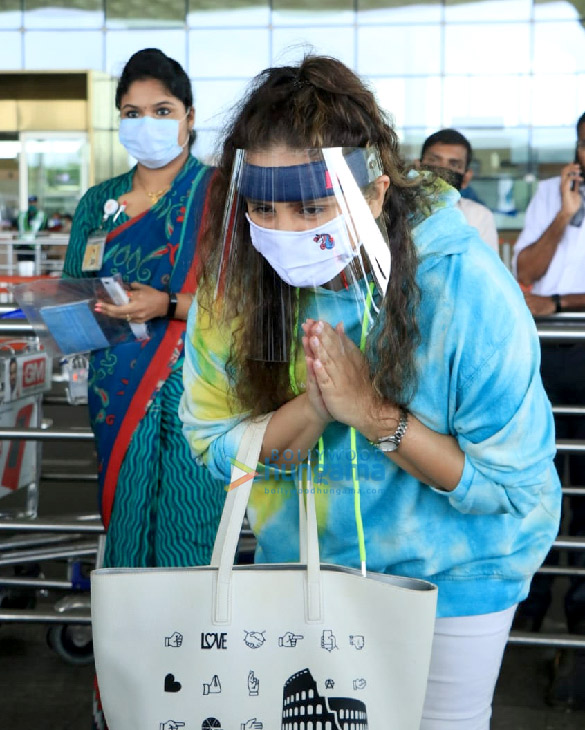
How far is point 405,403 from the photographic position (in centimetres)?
157

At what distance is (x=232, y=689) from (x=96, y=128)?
2134 cm

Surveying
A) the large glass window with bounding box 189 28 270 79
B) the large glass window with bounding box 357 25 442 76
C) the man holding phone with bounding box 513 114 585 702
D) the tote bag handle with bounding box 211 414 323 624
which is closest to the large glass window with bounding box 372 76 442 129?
the large glass window with bounding box 357 25 442 76

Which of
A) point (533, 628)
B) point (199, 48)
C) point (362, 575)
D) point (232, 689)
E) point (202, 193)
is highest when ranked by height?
point (199, 48)

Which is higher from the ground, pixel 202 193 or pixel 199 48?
pixel 199 48

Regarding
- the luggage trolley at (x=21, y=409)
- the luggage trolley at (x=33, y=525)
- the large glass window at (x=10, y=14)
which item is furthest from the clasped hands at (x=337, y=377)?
the large glass window at (x=10, y=14)

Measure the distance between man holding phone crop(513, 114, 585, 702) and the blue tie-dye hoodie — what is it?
2.25 meters

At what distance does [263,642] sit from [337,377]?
1.29 feet

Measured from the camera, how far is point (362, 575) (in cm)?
147

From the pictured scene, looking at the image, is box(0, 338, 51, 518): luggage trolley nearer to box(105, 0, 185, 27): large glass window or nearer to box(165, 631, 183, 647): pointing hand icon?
box(165, 631, 183, 647): pointing hand icon

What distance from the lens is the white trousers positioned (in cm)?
167

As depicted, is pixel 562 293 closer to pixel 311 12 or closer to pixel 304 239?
pixel 304 239

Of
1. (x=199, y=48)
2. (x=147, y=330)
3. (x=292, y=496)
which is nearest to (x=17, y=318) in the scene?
(x=147, y=330)

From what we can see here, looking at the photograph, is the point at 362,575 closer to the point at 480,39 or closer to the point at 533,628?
the point at 533,628

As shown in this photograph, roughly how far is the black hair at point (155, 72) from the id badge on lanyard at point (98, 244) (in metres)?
0.42
